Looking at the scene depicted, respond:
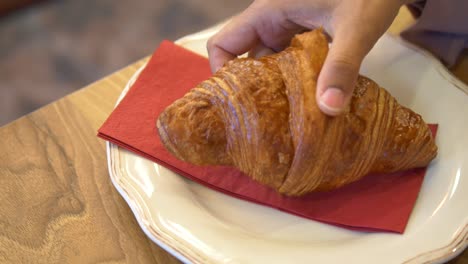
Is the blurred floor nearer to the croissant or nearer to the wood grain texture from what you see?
the wood grain texture

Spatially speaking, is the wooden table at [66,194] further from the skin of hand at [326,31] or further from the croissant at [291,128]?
the skin of hand at [326,31]

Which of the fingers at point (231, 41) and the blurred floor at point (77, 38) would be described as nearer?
the fingers at point (231, 41)

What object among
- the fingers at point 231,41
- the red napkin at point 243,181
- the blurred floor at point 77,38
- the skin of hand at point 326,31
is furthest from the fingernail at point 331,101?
the blurred floor at point 77,38

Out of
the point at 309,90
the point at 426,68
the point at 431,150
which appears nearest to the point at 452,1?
the point at 426,68

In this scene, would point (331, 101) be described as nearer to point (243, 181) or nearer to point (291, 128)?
point (291, 128)

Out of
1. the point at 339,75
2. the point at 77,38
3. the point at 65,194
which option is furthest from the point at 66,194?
the point at 77,38

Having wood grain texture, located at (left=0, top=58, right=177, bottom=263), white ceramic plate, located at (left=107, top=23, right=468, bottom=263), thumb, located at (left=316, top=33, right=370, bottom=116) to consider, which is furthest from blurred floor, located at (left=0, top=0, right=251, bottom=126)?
thumb, located at (left=316, top=33, right=370, bottom=116)
